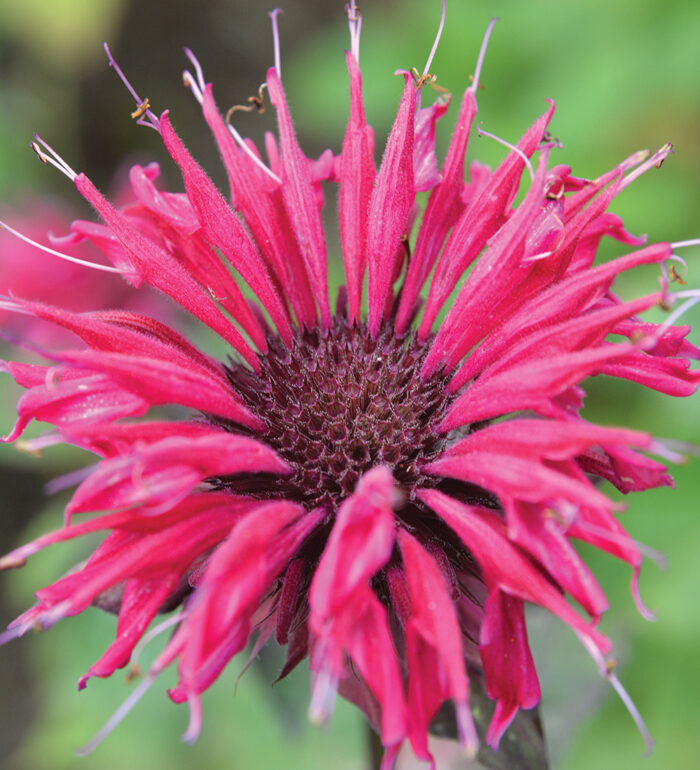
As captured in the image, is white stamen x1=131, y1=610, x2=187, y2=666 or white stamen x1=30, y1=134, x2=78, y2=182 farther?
white stamen x1=30, y1=134, x2=78, y2=182

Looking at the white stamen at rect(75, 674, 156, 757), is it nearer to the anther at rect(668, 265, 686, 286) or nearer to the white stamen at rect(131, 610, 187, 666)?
the white stamen at rect(131, 610, 187, 666)

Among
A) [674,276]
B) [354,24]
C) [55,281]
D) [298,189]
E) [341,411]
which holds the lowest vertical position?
[674,276]

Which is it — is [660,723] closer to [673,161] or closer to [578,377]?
[578,377]

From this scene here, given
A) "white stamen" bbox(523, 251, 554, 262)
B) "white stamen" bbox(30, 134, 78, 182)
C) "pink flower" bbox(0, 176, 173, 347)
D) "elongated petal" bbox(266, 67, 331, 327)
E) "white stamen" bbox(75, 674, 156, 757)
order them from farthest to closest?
"pink flower" bbox(0, 176, 173, 347) → "elongated petal" bbox(266, 67, 331, 327) → "white stamen" bbox(30, 134, 78, 182) → "white stamen" bbox(523, 251, 554, 262) → "white stamen" bbox(75, 674, 156, 757)

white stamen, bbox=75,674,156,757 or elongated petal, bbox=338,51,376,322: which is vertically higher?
elongated petal, bbox=338,51,376,322

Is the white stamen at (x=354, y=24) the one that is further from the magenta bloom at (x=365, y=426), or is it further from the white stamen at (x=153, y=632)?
the white stamen at (x=153, y=632)

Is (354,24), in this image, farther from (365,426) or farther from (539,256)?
(365,426)

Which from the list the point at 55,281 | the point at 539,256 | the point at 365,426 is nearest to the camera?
the point at 539,256

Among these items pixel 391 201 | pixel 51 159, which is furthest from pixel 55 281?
pixel 391 201

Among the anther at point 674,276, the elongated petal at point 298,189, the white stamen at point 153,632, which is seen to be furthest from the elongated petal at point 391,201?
the white stamen at point 153,632

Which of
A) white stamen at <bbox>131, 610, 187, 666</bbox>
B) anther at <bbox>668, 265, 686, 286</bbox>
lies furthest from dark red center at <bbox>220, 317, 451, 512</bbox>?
anther at <bbox>668, 265, 686, 286</bbox>
